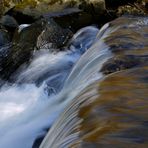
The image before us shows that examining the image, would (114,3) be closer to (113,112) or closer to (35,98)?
(35,98)

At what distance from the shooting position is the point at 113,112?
3229 millimetres

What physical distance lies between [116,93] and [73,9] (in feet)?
36.7

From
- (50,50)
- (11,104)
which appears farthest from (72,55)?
(11,104)

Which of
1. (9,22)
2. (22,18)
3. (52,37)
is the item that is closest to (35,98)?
(52,37)

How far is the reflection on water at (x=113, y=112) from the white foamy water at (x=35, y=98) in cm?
144

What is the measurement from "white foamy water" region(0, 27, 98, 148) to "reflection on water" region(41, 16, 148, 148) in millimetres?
1436

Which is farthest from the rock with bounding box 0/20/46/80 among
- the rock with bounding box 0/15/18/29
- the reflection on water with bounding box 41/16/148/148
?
the reflection on water with bounding box 41/16/148/148

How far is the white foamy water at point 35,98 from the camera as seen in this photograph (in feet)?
19.2

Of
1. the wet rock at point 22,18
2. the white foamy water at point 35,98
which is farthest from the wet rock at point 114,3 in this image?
the white foamy water at point 35,98

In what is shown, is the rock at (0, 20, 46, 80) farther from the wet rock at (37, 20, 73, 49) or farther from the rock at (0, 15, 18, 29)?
the rock at (0, 15, 18, 29)

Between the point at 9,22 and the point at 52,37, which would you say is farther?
the point at 9,22

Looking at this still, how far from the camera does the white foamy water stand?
5.84 meters

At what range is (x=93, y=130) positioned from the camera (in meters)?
2.91

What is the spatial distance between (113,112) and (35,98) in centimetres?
422
